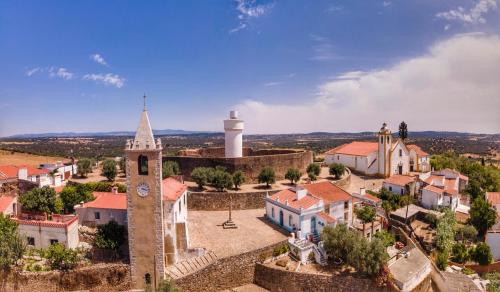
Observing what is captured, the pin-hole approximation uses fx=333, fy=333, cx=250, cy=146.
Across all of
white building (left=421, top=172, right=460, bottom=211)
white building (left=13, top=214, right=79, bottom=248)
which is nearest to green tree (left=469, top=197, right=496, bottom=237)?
white building (left=421, top=172, right=460, bottom=211)

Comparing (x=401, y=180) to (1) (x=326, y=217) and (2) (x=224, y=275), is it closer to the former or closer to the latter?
(1) (x=326, y=217)

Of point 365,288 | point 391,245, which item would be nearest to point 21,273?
Result: point 365,288

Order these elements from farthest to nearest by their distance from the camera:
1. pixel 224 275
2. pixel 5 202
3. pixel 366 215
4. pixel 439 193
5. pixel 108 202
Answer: pixel 439 193
pixel 366 215
pixel 5 202
pixel 108 202
pixel 224 275

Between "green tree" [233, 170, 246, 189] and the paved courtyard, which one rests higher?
"green tree" [233, 170, 246, 189]

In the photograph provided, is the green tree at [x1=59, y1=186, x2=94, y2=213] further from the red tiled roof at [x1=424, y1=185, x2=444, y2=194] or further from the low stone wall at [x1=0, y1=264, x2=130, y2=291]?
the red tiled roof at [x1=424, y1=185, x2=444, y2=194]

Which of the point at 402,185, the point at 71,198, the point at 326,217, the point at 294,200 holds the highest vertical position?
the point at 71,198

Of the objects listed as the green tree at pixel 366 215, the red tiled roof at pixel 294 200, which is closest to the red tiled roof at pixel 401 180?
the green tree at pixel 366 215

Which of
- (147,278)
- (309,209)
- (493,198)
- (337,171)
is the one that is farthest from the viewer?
(337,171)

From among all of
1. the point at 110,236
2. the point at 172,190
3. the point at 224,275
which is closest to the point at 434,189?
the point at 224,275
